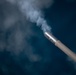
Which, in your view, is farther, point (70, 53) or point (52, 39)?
point (52, 39)

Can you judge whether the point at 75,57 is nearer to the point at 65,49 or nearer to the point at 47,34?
the point at 65,49

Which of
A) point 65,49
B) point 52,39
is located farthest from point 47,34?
point 65,49

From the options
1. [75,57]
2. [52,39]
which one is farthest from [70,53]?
[52,39]

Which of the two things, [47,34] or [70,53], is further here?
[47,34]

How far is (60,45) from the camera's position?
33.0 meters

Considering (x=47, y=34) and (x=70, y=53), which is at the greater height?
(x=47, y=34)

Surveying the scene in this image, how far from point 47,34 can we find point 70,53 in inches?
220

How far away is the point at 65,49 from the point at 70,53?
995 millimetres

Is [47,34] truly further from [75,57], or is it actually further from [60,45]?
[75,57]

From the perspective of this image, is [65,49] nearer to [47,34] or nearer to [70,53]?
[70,53]

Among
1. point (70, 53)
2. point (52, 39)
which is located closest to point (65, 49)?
point (70, 53)

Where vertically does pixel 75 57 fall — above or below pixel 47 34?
below

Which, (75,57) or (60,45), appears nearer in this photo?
(75,57)

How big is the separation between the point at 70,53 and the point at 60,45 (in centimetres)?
240
